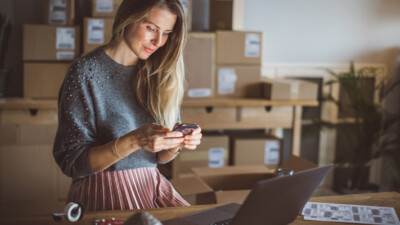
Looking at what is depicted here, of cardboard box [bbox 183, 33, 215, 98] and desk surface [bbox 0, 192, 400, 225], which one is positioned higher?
cardboard box [bbox 183, 33, 215, 98]

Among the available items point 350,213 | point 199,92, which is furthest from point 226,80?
point 350,213

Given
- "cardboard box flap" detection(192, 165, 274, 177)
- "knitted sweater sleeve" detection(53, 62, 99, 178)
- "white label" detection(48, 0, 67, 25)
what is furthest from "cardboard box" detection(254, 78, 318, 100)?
"knitted sweater sleeve" detection(53, 62, 99, 178)

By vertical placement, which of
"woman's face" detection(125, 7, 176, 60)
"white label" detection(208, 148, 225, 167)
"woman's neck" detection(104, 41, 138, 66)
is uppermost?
"woman's face" detection(125, 7, 176, 60)

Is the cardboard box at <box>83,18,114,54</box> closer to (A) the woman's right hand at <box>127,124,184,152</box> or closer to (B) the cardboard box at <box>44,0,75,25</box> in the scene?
(B) the cardboard box at <box>44,0,75,25</box>

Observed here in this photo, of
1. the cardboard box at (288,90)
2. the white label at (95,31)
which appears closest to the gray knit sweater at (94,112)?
the white label at (95,31)

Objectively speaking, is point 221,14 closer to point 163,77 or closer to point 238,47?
point 238,47

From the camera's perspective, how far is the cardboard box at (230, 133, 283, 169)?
3176mm

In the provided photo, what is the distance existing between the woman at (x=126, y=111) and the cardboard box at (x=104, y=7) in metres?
1.33

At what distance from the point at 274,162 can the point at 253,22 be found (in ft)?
3.51

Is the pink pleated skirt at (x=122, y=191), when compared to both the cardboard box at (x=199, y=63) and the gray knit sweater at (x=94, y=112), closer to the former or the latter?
the gray knit sweater at (x=94, y=112)

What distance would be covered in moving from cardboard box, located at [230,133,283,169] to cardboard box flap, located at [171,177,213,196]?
968mm

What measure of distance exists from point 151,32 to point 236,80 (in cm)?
168

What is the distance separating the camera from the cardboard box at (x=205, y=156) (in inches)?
122

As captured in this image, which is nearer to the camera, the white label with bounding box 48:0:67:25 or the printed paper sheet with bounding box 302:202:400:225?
the printed paper sheet with bounding box 302:202:400:225
